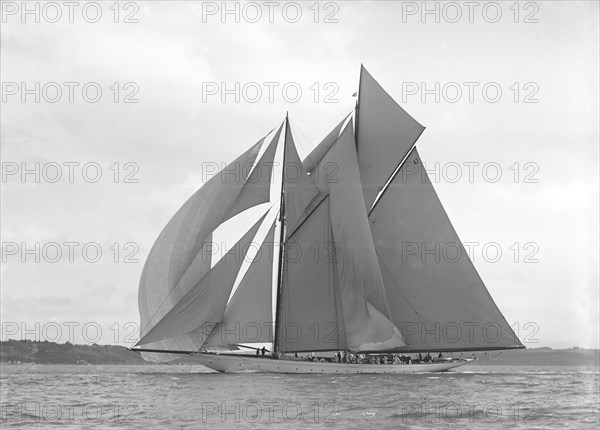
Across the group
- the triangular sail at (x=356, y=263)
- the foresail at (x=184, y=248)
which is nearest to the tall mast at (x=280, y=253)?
the triangular sail at (x=356, y=263)

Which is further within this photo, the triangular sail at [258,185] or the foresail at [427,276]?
the foresail at [427,276]

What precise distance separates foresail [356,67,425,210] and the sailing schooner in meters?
0.08

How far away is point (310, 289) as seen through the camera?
193 feet

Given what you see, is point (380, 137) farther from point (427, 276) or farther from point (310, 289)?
point (310, 289)

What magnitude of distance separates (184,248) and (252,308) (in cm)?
632

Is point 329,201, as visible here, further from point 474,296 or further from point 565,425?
point 565,425

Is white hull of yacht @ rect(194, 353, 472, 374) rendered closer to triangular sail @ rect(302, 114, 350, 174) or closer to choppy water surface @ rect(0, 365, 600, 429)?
choppy water surface @ rect(0, 365, 600, 429)

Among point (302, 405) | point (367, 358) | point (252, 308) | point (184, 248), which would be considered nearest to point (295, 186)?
point (252, 308)

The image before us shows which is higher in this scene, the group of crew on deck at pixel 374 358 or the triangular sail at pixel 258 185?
the triangular sail at pixel 258 185

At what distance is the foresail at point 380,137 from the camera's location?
204 feet

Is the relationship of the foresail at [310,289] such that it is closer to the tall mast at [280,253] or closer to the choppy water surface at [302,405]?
the tall mast at [280,253]

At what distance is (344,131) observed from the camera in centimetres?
5978

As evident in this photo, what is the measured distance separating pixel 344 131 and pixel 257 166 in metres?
6.91

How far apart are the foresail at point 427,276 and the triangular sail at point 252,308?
28.5ft
